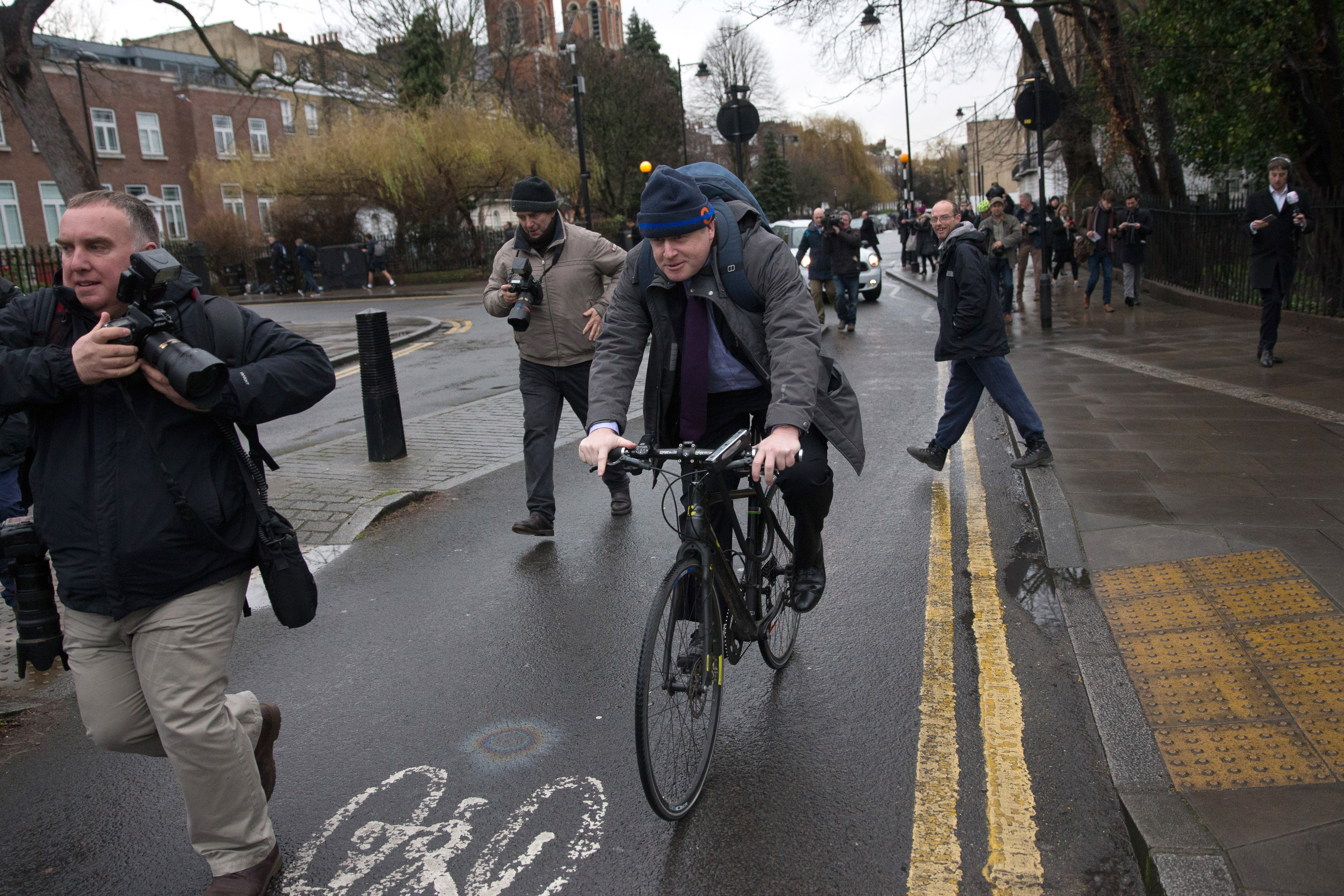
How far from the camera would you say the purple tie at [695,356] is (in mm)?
3402

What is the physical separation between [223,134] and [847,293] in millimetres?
44233

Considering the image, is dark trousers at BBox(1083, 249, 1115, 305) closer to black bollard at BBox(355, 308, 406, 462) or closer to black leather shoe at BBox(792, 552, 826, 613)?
black bollard at BBox(355, 308, 406, 462)

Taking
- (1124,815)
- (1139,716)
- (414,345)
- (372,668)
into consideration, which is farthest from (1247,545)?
(414,345)

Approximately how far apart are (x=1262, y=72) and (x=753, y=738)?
1447 centimetres

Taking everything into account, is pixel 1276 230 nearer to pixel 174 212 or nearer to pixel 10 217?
pixel 10 217

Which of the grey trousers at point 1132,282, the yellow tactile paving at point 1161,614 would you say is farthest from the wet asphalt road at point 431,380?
the grey trousers at point 1132,282

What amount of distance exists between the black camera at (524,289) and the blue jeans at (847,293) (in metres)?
9.94

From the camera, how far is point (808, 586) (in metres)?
3.92

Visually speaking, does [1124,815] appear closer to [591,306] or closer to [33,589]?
[33,589]

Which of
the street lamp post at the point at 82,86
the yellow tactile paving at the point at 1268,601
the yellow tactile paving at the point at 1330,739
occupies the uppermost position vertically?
the street lamp post at the point at 82,86

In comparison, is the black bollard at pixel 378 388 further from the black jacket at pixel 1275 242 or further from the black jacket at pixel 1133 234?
the black jacket at pixel 1133 234

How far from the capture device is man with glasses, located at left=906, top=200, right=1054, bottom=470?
677cm

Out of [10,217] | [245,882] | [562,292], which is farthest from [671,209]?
[10,217]

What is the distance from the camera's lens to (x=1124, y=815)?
2.94 m
